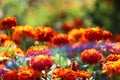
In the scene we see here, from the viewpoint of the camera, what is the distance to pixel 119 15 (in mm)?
5969

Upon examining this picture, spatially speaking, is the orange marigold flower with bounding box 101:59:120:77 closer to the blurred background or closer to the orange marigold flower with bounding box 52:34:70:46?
the orange marigold flower with bounding box 52:34:70:46

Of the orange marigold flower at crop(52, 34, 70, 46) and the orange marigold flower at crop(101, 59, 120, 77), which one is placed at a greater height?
the orange marigold flower at crop(52, 34, 70, 46)

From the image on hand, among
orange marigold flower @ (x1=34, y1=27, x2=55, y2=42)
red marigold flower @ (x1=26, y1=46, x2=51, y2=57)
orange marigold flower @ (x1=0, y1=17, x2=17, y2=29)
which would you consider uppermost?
orange marigold flower @ (x1=0, y1=17, x2=17, y2=29)

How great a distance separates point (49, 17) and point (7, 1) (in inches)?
47.5

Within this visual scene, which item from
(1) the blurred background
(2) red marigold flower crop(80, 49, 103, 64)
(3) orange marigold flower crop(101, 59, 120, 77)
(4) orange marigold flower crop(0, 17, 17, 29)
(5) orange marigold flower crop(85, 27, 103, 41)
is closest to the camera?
(3) orange marigold flower crop(101, 59, 120, 77)

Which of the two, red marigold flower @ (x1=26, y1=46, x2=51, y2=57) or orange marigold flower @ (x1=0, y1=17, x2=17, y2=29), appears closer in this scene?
red marigold flower @ (x1=26, y1=46, x2=51, y2=57)

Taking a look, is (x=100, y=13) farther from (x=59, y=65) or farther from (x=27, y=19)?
(x=59, y=65)

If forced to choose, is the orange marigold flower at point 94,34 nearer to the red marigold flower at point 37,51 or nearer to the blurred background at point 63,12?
the red marigold flower at point 37,51

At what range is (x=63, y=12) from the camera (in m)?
7.10

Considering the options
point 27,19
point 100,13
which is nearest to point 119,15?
point 100,13

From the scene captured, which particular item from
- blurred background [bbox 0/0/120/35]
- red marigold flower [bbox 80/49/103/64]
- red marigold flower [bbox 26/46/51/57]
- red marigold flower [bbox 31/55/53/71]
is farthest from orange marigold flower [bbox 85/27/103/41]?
blurred background [bbox 0/0/120/35]

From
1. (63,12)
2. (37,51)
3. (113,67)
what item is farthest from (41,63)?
(63,12)

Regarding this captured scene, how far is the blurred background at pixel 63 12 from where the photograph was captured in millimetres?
5711

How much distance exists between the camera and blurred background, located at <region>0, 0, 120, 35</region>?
225 inches
